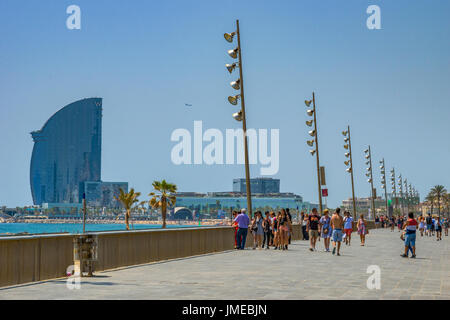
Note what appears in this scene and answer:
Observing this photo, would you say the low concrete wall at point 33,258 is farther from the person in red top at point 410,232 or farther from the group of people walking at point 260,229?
the person in red top at point 410,232

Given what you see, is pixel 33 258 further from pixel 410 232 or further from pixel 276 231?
pixel 276 231

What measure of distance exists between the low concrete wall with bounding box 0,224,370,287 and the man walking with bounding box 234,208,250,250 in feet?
3.57

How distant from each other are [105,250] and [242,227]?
387 inches

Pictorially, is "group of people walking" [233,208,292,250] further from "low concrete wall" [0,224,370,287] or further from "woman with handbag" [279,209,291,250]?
"low concrete wall" [0,224,370,287]

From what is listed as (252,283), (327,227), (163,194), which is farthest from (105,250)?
(163,194)

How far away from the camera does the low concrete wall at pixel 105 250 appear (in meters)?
12.1

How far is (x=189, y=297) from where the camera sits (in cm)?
959

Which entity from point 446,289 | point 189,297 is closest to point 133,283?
point 189,297

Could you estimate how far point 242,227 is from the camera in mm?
23969

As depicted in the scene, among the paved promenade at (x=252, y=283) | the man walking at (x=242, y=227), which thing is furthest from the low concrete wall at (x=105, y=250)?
the man walking at (x=242, y=227)

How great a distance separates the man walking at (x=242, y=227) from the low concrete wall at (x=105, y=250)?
1087 millimetres

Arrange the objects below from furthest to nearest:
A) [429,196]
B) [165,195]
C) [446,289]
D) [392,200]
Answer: [429,196], [165,195], [392,200], [446,289]
